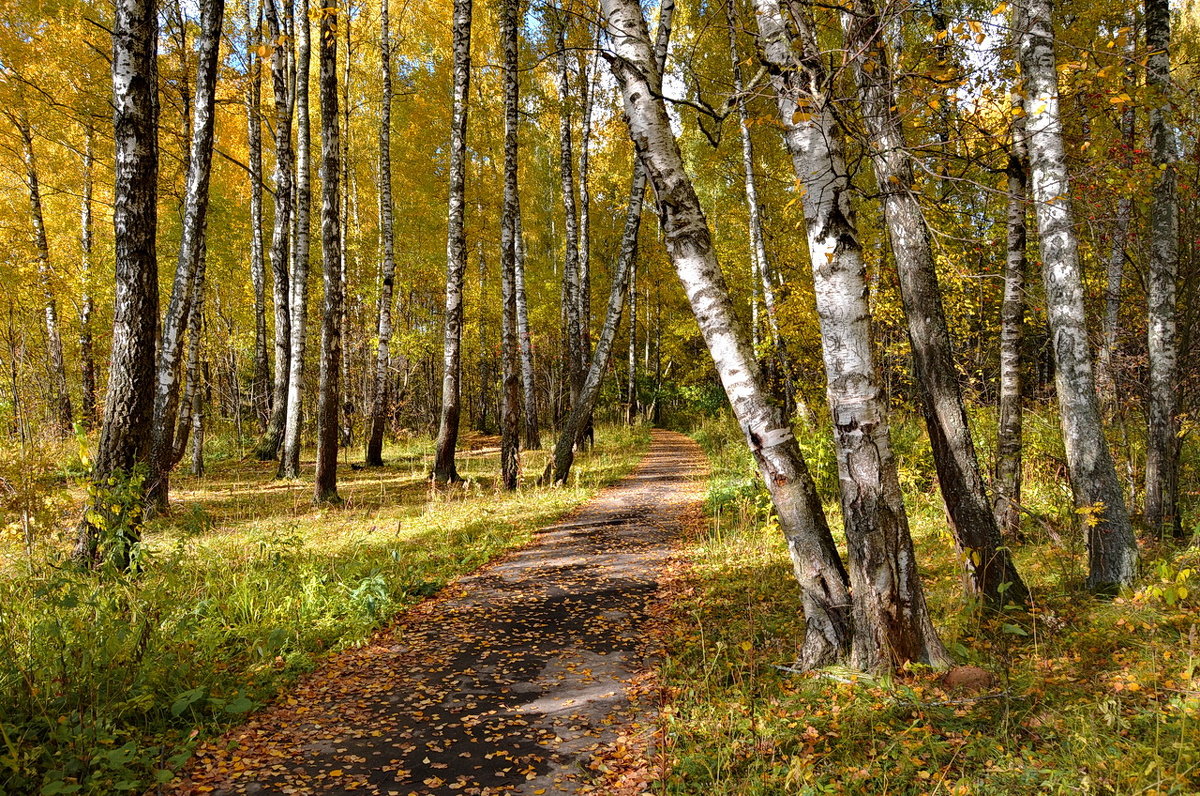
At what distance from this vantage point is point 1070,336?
4867 mm

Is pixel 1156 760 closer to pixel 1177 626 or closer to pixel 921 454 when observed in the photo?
pixel 1177 626

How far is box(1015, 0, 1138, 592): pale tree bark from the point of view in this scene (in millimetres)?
4785

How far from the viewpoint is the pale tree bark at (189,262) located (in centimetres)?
827

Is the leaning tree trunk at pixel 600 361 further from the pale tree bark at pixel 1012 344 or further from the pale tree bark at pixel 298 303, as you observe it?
the pale tree bark at pixel 1012 344

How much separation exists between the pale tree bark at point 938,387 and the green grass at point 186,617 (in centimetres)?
436

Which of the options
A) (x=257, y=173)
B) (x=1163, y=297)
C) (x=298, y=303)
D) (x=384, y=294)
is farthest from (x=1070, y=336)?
(x=257, y=173)

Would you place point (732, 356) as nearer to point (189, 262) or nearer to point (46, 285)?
point (189, 262)

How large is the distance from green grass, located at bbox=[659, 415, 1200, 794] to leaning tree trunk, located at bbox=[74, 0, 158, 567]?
5199 mm

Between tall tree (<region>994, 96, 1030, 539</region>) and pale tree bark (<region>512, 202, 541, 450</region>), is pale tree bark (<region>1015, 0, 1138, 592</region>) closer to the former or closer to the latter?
tall tree (<region>994, 96, 1030, 539</region>)

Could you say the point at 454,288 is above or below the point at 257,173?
below

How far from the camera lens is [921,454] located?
367 inches

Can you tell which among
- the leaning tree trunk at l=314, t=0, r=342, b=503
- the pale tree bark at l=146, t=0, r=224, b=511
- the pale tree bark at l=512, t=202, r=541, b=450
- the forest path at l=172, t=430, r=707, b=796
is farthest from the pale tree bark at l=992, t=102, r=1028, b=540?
the pale tree bark at l=512, t=202, r=541, b=450

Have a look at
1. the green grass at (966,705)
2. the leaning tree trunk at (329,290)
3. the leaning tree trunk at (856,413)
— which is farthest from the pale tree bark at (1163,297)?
the leaning tree trunk at (329,290)

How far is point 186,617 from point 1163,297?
27.8 feet
